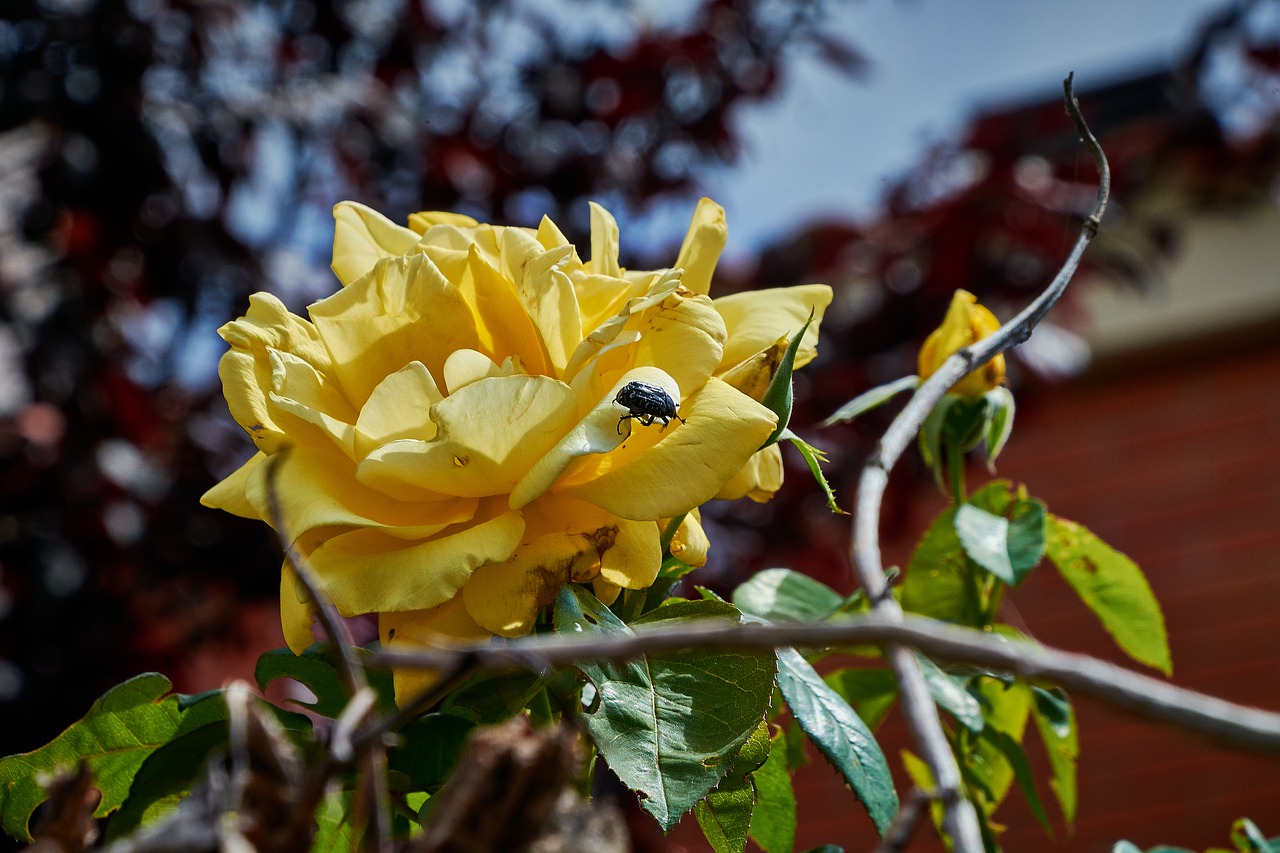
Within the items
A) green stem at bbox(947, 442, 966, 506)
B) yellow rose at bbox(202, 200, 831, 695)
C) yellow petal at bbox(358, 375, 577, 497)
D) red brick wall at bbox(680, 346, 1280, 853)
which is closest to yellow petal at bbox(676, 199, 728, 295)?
yellow rose at bbox(202, 200, 831, 695)

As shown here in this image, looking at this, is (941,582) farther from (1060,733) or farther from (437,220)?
(437,220)

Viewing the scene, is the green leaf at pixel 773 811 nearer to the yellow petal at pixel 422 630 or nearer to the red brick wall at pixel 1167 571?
the yellow petal at pixel 422 630

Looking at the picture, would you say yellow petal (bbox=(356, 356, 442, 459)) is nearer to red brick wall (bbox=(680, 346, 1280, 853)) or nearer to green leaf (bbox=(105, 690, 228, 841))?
green leaf (bbox=(105, 690, 228, 841))

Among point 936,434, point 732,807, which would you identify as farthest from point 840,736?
point 936,434

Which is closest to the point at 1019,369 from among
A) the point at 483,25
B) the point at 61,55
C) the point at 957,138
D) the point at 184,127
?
the point at 957,138

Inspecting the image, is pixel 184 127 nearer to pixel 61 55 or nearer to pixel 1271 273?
pixel 61 55
